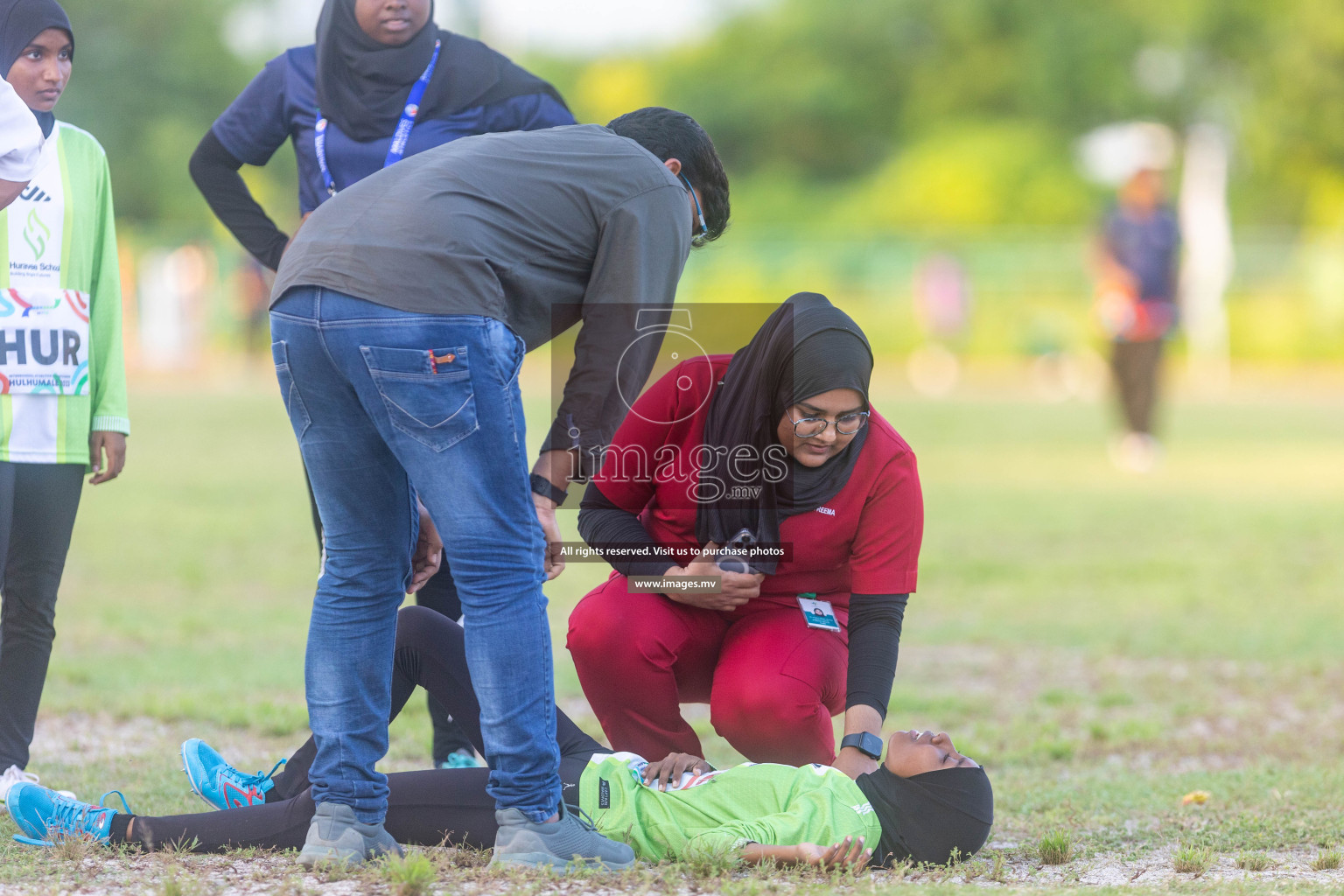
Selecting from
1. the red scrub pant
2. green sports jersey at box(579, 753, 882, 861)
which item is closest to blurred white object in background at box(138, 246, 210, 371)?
the red scrub pant

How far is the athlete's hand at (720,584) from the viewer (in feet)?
11.6

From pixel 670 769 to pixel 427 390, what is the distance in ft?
3.68

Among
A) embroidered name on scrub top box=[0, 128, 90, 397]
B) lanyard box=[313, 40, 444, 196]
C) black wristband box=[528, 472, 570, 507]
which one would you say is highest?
lanyard box=[313, 40, 444, 196]

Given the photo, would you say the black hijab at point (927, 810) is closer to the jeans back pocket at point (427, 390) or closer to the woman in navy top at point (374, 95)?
the jeans back pocket at point (427, 390)

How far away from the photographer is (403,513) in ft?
9.71

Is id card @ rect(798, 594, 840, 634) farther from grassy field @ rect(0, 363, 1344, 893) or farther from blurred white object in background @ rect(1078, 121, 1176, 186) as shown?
blurred white object in background @ rect(1078, 121, 1176, 186)

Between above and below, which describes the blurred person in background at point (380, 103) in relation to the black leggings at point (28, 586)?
above

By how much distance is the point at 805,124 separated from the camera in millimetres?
43875

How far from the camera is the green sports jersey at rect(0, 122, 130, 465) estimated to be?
3.57 metres

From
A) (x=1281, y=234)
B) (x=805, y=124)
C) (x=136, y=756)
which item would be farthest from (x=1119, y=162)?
(x=136, y=756)

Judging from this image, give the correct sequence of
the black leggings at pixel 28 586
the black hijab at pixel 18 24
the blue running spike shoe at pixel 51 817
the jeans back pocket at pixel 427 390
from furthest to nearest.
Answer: the black leggings at pixel 28 586 < the black hijab at pixel 18 24 < the blue running spike shoe at pixel 51 817 < the jeans back pocket at pixel 427 390

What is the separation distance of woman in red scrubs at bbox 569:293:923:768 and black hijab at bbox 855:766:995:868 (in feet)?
0.54

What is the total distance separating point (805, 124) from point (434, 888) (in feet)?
140

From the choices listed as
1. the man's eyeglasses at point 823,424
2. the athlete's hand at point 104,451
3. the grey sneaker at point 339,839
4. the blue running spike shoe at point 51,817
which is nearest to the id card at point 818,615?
the man's eyeglasses at point 823,424
